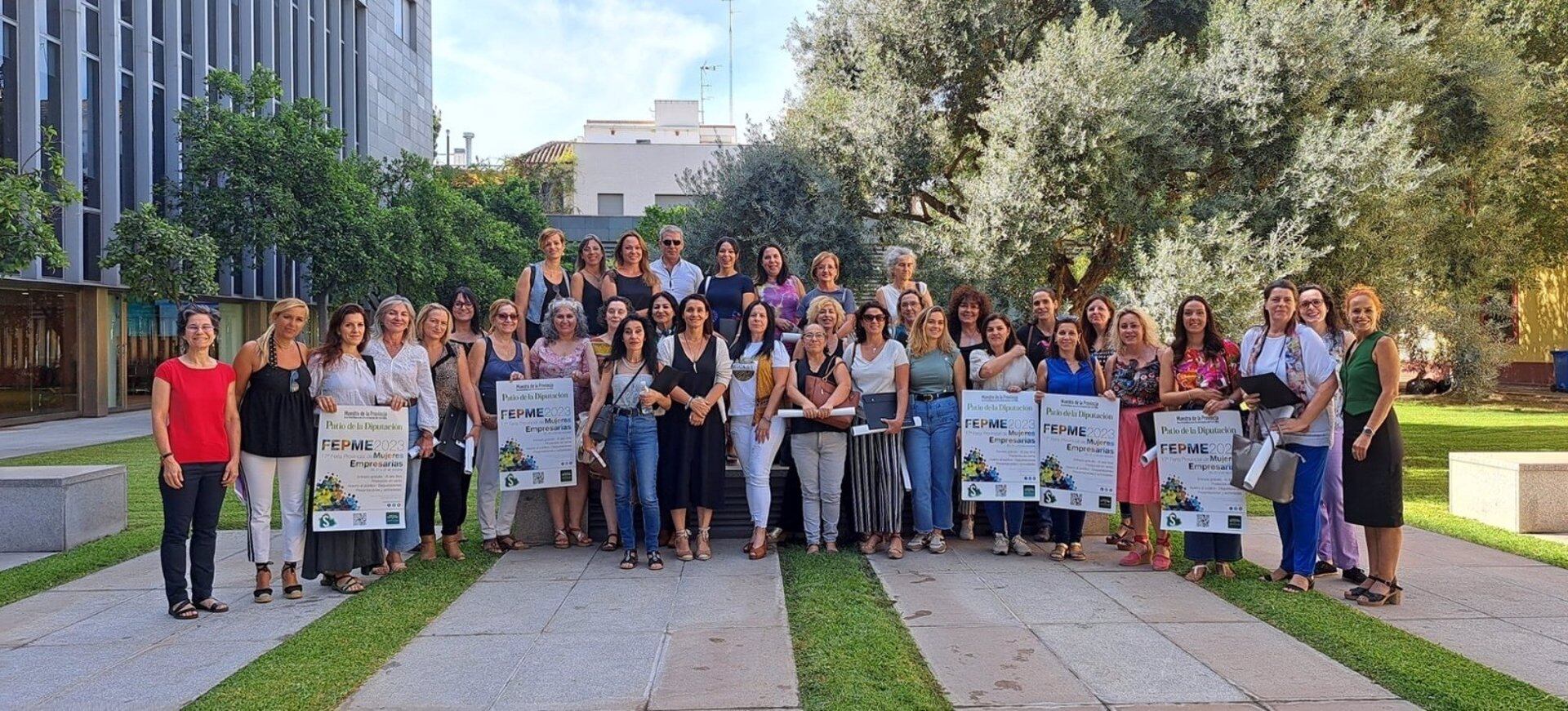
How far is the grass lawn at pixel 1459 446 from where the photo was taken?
8.03 m

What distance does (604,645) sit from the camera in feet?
16.8

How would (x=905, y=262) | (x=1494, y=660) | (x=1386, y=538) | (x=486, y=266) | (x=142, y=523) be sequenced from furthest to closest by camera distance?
(x=486, y=266) → (x=142, y=523) → (x=905, y=262) → (x=1386, y=538) → (x=1494, y=660)

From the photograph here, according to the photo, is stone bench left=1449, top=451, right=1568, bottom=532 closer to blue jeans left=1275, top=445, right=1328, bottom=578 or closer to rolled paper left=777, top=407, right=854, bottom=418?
blue jeans left=1275, top=445, right=1328, bottom=578

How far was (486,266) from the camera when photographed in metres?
27.6

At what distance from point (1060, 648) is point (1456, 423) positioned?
17.8 m

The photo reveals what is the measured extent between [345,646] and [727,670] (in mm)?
1988

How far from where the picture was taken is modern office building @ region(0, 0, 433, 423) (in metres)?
19.4

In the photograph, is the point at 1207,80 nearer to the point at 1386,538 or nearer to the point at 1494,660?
the point at 1386,538

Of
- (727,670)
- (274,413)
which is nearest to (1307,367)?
(727,670)

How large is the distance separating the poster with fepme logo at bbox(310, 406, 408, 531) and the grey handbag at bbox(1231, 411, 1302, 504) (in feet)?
17.1

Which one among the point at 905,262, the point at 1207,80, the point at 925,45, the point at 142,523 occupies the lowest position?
the point at 142,523

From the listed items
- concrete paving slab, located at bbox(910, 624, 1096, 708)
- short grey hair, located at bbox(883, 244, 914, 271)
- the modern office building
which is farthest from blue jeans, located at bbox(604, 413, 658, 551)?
the modern office building

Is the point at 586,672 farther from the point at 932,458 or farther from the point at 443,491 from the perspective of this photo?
the point at 932,458

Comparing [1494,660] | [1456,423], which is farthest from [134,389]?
[1456,423]
